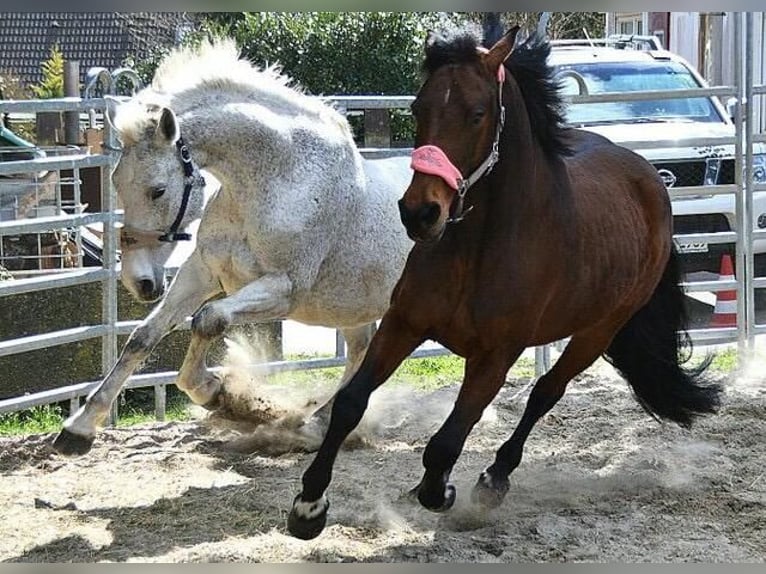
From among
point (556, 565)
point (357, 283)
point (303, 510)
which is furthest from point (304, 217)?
point (556, 565)

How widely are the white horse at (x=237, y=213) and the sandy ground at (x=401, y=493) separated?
14.5 inches

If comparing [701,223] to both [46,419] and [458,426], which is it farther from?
[458,426]

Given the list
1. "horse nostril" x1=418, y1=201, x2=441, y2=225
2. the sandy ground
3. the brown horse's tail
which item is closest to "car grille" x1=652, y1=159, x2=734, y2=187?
the sandy ground

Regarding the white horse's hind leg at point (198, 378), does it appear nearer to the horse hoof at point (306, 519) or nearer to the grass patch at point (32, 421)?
the grass patch at point (32, 421)

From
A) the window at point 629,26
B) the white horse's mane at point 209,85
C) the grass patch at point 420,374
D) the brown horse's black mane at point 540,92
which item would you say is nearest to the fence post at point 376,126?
the grass patch at point 420,374

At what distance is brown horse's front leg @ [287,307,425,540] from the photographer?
419 cm

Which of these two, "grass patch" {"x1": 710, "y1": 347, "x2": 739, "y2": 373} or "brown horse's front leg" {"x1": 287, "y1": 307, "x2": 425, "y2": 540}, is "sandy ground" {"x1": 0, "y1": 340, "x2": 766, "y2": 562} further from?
"grass patch" {"x1": 710, "y1": 347, "x2": 739, "y2": 373}

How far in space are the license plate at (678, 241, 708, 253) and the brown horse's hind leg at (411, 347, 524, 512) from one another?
12.9 feet

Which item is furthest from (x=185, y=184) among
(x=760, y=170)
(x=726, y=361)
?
(x=760, y=170)

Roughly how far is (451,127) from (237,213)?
1.69 m

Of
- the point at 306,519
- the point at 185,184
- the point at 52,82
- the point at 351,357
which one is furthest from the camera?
the point at 52,82

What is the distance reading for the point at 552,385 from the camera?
5473 millimetres

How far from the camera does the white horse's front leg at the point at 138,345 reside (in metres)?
5.26

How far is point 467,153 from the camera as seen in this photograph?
162 inches
